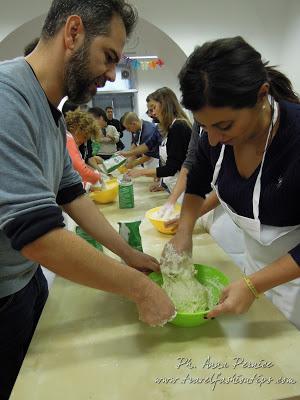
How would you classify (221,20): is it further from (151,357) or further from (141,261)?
(151,357)

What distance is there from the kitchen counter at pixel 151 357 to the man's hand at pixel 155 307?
7cm

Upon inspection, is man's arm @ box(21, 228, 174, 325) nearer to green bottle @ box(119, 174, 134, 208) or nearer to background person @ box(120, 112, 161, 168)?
green bottle @ box(119, 174, 134, 208)

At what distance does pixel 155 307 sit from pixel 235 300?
0.69ft

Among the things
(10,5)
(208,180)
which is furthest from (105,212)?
(10,5)

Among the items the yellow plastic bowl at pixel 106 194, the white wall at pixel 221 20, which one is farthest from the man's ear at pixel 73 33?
the white wall at pixel 221 20

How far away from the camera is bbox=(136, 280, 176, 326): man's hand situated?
81cm

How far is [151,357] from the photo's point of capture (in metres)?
0.79

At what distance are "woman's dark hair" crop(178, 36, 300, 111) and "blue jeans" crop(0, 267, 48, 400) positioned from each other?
2.56ft

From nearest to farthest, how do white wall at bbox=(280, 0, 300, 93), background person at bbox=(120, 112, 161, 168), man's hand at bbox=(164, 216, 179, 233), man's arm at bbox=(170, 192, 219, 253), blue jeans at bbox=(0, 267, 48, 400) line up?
blue jeans at bbox=(0, 267, 48, 400), man's arm at bbox=(170, 192, 219, 253), man's hand at bbox=(164, 216, 179, 233), white wall at bbox=(280, 0, 300, 93), background person at bbox=(120, 112, 161, 168)

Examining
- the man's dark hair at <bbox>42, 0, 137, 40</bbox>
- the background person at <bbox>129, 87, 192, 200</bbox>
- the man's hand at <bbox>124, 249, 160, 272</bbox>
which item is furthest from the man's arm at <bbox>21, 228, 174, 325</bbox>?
the background person at <bbox>129, 87, 192, 200</bbox>

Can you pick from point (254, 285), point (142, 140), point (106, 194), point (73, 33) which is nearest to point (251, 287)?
point (254, 285)

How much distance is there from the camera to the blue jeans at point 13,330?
0.95m

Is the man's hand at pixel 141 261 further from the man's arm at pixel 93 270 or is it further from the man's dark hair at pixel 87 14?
the man's dark hair at pixel 87 14

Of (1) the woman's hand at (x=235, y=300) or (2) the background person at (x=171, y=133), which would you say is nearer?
(1) the woman's hand at (x=235, y=300)
